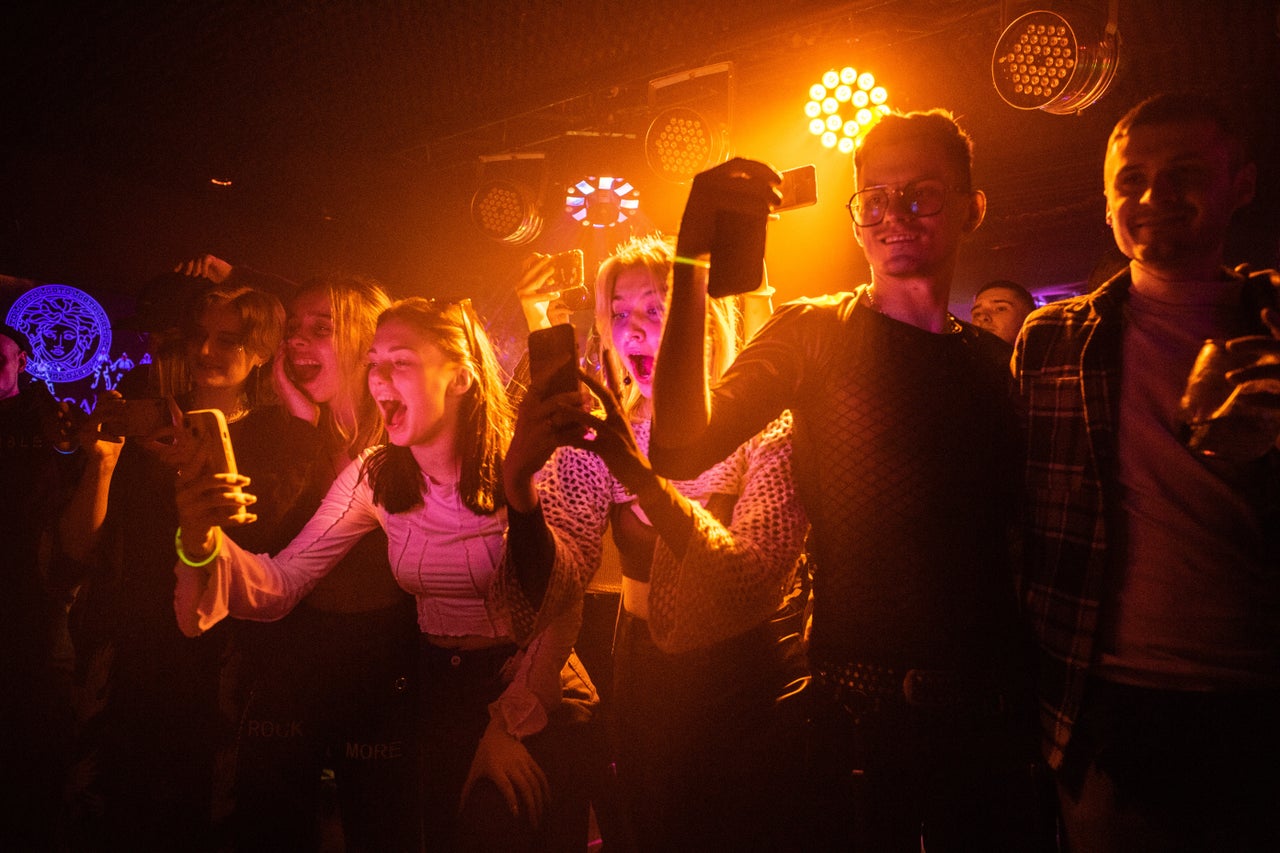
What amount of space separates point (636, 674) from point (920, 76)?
4.83m

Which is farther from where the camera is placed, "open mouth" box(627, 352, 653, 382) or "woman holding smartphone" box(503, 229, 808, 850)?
"open mouth" box(627, 352, 653, 382)

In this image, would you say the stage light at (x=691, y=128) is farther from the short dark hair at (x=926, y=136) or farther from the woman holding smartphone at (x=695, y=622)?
the woman holding smartphone at (x=695, y=622)

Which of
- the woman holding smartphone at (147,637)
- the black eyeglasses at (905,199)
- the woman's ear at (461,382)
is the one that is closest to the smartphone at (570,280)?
the woman's ear at (461,382)

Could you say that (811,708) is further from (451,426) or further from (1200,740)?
(451,426)

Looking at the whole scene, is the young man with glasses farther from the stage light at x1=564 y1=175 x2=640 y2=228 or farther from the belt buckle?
the stage light at x1=564 y1=175 x2=640 y2=228

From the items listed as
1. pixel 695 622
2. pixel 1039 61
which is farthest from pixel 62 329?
pixel 1039 61

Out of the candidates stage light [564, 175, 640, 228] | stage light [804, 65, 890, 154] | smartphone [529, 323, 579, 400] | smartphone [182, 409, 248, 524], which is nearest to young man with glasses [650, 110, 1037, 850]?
smartphone [529, 323, 579, 400]

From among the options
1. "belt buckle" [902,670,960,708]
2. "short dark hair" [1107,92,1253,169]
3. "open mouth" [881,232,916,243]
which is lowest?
"belt buckle" [902,670,960,708]

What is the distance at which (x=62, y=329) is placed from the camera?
261 inches

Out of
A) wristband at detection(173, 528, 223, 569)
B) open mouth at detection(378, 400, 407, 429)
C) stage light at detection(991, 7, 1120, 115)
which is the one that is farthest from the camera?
stage light at detection(991, 7, 1120, 115)

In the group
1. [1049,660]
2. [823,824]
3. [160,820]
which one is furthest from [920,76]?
[160,820]

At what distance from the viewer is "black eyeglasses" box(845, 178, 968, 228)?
1.82 meters

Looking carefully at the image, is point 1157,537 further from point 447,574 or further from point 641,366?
point 447,574

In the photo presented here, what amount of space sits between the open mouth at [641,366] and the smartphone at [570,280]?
823 mm
